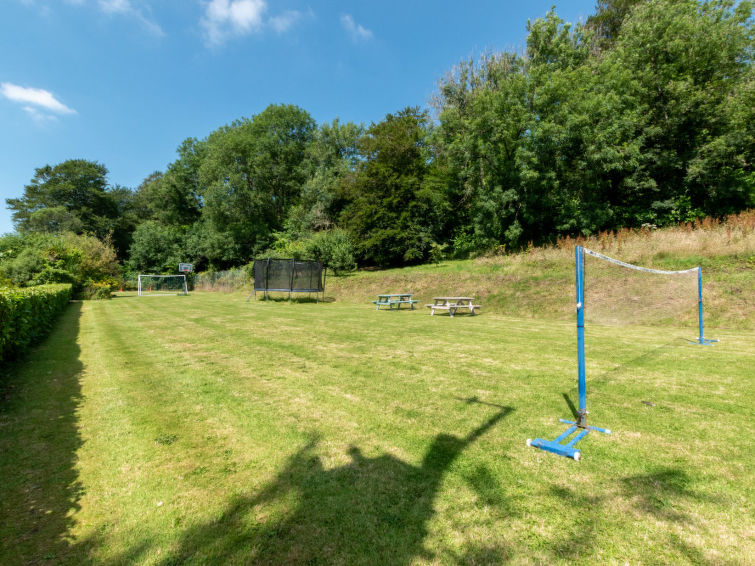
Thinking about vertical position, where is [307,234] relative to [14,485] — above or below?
above

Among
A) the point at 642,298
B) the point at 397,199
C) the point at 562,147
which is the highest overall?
the point at 562,147

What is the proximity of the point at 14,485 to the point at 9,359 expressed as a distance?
5316 mm

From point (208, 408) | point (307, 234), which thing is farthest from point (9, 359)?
point (307, 234)

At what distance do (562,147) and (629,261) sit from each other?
940cm

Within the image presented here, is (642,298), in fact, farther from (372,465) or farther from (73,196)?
(73,196)

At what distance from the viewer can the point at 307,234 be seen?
107 feet

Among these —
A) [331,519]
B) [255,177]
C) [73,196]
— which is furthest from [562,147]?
[73,196]

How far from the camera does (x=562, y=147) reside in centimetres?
1994

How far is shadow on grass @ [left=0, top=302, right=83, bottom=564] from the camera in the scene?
1976 mm

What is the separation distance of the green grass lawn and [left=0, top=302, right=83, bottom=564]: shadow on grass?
0.01 m

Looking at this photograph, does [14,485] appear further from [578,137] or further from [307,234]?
[307,234]

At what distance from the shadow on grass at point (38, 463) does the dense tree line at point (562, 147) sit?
21210 millimetres

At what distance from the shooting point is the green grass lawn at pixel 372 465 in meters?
1.91

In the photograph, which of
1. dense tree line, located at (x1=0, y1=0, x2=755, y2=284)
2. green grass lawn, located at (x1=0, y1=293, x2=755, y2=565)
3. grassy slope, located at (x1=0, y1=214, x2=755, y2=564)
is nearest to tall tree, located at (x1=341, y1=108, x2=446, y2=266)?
dense tree line, located at (x1=0, y1=0, x2=755, y2=284)
